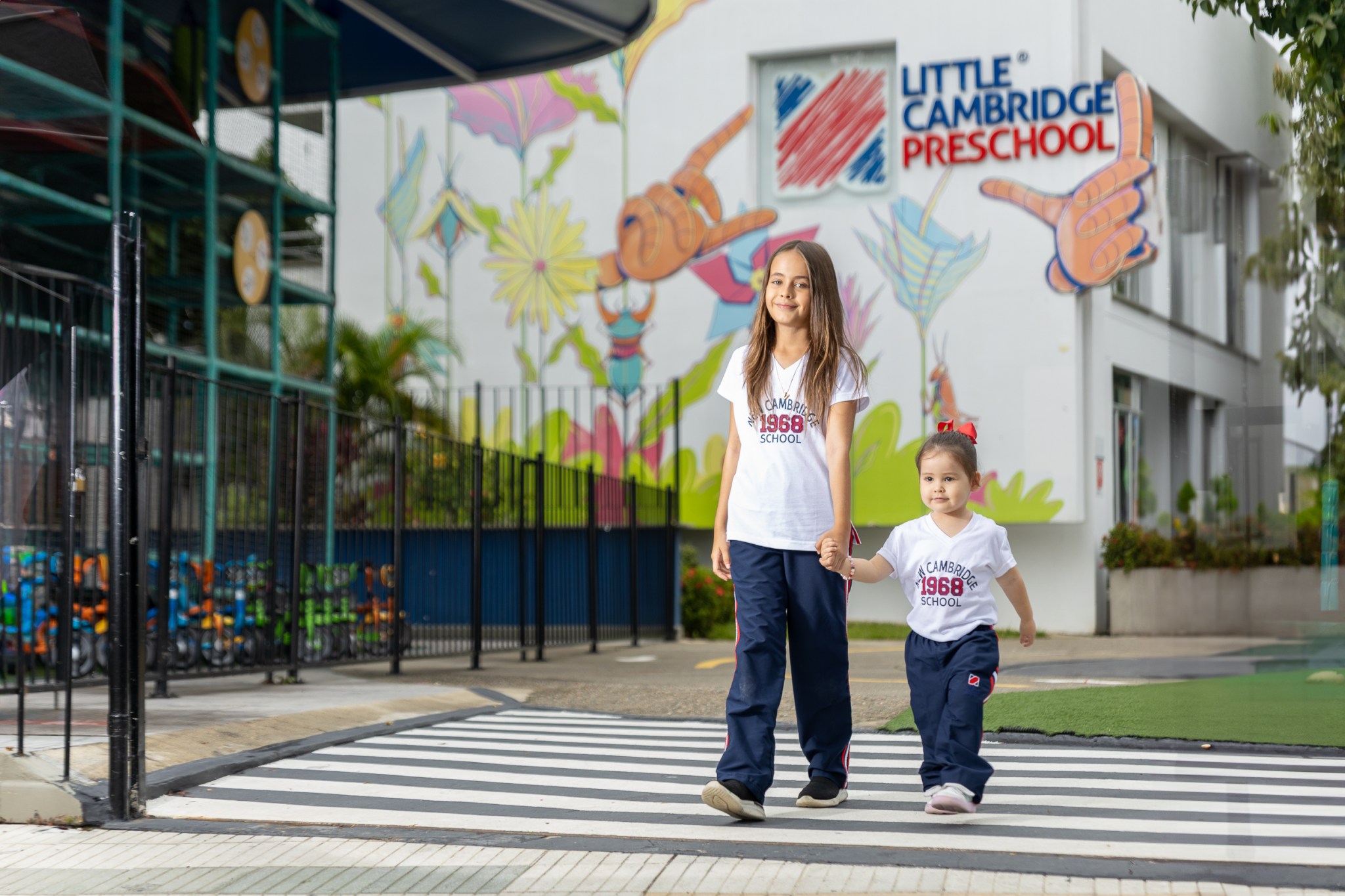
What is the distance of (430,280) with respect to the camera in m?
22.5

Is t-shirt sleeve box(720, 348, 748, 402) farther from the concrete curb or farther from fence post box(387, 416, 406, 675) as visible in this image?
fence post box(387, 416, 406, 675)

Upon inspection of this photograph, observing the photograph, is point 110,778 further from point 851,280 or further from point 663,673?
point 851,280

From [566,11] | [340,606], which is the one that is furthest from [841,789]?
[566,11]

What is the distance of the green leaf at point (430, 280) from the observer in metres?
22.4

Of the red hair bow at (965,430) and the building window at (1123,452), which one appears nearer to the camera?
the red hair bow at (965,430)

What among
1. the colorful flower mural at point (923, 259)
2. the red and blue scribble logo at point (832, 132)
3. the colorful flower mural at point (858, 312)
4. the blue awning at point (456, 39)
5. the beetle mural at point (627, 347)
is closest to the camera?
the blue awning at point (456, 39)

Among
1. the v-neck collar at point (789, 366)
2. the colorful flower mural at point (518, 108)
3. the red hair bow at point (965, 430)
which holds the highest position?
the colorful flower mural at point (518, 108)

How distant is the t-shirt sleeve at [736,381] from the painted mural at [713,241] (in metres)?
14.0

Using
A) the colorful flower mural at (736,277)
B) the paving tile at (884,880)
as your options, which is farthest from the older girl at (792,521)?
the colorful flower mural at (736,277)

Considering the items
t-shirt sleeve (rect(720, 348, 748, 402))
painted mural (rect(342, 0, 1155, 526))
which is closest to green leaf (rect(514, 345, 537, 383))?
painted mural (rect(342, 0, 1155, 526))

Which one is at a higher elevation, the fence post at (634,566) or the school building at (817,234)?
the school building at (817,234)

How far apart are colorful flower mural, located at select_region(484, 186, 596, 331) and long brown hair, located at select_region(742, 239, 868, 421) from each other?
16652 millimetres

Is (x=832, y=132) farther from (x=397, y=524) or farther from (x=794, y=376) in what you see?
(x=794, y=376)

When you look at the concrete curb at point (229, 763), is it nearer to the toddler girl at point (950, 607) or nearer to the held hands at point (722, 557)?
the held hands at point (722, 557)
